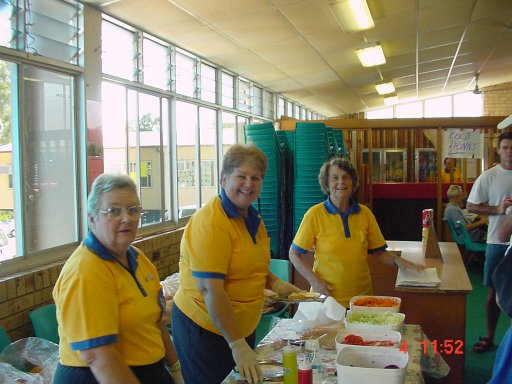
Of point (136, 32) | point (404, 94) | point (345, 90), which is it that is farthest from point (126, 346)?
point (404, 94)

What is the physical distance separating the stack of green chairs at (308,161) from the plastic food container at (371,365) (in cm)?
256

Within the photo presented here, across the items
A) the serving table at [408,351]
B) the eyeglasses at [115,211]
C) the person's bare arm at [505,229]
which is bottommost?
the serving table at [408,351]

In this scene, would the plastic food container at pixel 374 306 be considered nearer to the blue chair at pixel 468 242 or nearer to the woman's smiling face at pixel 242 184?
the woman's smiling face at pixel 242 184

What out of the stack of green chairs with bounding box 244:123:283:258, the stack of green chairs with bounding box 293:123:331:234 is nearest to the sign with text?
the stack of green chairs with bounding box 293:123:331:234

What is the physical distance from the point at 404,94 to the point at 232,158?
505 inches

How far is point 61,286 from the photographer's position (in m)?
1.52

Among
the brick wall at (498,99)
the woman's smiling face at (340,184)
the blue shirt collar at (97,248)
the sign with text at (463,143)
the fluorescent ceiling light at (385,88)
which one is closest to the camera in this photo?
the blue shirt collar at (97,248)

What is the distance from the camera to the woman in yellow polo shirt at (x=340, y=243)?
2713 mm

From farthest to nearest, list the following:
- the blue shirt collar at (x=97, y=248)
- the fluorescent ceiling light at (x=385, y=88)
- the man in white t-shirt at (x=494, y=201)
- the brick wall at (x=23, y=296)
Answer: the fluorescent ceiling light at (x=385, y=88), the man in white t-shirt at (x=494, y=201), the brick wall at (x=23, y=296), the blue shirt collar at (x=97, y=248)

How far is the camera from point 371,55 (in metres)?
7.54

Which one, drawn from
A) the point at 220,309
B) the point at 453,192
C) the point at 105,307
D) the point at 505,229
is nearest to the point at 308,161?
the point at 505,229

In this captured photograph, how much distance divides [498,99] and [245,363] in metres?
15.5

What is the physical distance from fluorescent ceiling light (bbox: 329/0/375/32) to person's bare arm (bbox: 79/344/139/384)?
14.2 ft

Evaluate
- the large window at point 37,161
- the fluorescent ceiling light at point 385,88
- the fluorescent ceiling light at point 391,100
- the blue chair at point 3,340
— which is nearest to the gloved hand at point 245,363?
the blue chair at point 3,340
